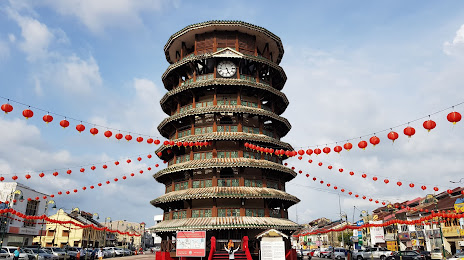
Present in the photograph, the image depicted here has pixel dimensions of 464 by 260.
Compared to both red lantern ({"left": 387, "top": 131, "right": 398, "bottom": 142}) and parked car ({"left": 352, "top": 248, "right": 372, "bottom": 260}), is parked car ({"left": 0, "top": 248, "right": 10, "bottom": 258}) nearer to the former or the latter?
red lantern ({"left": 387, "top": 131, "right": 398, "bottom": 142})

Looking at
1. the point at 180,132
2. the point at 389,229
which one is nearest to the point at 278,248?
the point at 180,132

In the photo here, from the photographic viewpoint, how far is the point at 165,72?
122 feet

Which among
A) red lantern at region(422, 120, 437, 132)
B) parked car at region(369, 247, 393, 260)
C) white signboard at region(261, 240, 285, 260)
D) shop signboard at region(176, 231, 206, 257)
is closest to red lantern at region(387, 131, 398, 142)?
red lantern at region(422, 120, 437, 132)

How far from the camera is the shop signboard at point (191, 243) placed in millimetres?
25970

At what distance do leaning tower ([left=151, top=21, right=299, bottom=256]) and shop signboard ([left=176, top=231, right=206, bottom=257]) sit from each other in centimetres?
89

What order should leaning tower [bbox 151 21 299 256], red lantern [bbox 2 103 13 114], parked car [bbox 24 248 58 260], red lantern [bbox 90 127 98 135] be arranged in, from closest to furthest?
red lantern [bbox 2 103 13 114] → red lantern [bbox 90 127 98 135] → leaning tower [bbox 151 21 299 256] → parked car [bbox 24 248 58 260]

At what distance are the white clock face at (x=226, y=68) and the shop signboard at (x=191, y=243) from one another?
16.1 meters

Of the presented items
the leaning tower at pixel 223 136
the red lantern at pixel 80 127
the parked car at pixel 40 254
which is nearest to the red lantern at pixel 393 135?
the leaning tower at pixel 223 136

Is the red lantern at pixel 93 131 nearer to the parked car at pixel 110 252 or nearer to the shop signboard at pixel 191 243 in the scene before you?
the shop signboard at pixel 191 243

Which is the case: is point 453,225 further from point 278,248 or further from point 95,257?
point 95,257

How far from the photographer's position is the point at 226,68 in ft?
113

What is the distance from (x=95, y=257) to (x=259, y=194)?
38.9m

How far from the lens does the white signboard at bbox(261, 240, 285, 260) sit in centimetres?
2470

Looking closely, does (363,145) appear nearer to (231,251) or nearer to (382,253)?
(231,251)
